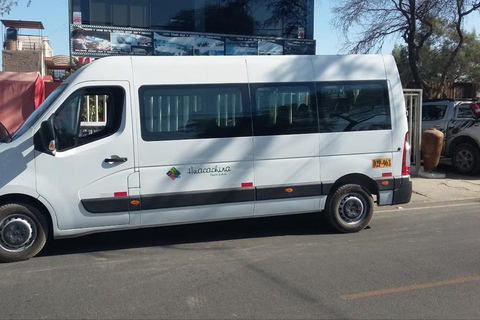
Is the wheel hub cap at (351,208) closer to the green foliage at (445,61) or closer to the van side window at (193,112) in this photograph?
the van side window at (193,112)

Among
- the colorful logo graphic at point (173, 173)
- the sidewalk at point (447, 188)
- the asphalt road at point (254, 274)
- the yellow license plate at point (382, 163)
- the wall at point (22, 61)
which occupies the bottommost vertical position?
the asphalt road at point (254, 274)

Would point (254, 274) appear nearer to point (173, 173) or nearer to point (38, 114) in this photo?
point (173, 173)

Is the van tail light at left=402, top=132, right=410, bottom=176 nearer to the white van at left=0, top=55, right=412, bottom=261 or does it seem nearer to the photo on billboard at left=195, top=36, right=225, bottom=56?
the white van at left=0, top=55, right=412, bottom=261

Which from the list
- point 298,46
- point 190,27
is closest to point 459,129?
point 298,46

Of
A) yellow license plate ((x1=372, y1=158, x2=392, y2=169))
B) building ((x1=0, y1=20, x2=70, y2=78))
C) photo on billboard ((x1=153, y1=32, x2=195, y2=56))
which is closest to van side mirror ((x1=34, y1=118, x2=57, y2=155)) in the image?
yellow license plate ((x1=372, y1=158, x2=392, y2=169))

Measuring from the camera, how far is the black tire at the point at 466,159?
11969 millimetres

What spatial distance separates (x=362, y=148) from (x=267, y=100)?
1.60 meters

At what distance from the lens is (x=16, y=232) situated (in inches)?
221

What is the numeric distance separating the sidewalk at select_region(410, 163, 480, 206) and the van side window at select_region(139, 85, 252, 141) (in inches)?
199

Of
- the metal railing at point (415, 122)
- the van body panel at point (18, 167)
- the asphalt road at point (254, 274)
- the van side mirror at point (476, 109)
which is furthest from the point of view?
the van side mirror at point (476, 109)

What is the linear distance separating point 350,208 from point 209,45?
9.08 m

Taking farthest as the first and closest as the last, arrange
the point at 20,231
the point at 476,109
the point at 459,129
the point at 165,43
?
the point at 165,43, the point at 459,129, the point at 476,109, the point at 20,231

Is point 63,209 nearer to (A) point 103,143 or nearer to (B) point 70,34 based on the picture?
(A) point 103,143

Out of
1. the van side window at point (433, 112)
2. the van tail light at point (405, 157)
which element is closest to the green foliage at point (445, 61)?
the van side window at point (433, 112)
